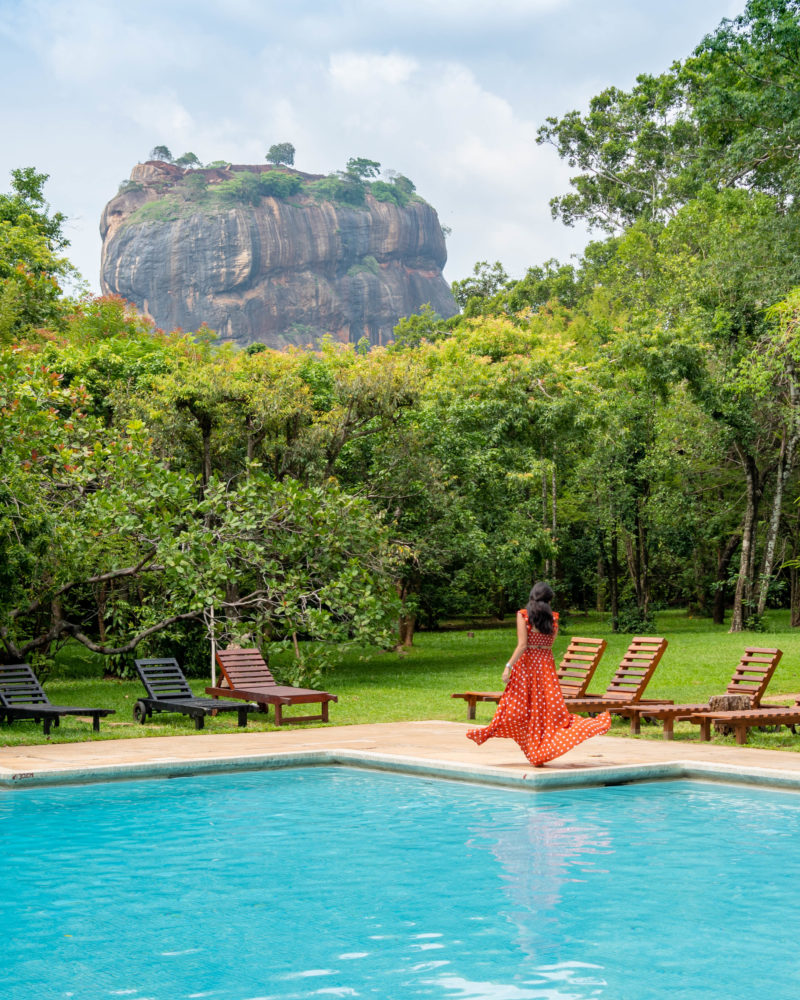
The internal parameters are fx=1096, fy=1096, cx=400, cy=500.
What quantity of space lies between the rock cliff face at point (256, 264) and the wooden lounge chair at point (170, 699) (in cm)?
10832

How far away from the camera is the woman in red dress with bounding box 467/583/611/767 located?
10070mm

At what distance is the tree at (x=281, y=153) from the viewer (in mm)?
158000

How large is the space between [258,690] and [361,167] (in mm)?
145028

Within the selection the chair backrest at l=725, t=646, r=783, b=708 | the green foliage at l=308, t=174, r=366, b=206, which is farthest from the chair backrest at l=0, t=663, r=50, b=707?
the green foliage at l=308, t=174, r=366, b=206

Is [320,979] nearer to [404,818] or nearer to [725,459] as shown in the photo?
[404,818]

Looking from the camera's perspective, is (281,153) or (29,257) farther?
(281,153)

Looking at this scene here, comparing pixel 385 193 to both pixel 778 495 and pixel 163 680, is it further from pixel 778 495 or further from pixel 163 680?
pixel 163 680

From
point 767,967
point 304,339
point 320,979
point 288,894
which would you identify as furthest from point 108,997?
point 304,339

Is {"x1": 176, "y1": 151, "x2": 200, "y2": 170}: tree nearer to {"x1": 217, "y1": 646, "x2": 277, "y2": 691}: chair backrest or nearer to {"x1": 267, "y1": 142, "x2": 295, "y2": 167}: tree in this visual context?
{"x1": 267, "y1": 142, "x2": 295, "y2": 167}: tree

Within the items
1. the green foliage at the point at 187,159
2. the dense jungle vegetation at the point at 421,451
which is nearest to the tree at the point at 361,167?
the green foliage at the point at 187,159

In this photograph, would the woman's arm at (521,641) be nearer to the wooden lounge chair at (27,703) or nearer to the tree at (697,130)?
the wooden lounge chair at (27,703)

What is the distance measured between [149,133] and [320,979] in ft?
500

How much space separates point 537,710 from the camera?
399 inches

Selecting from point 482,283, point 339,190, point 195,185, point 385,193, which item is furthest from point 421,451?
point 385,193
